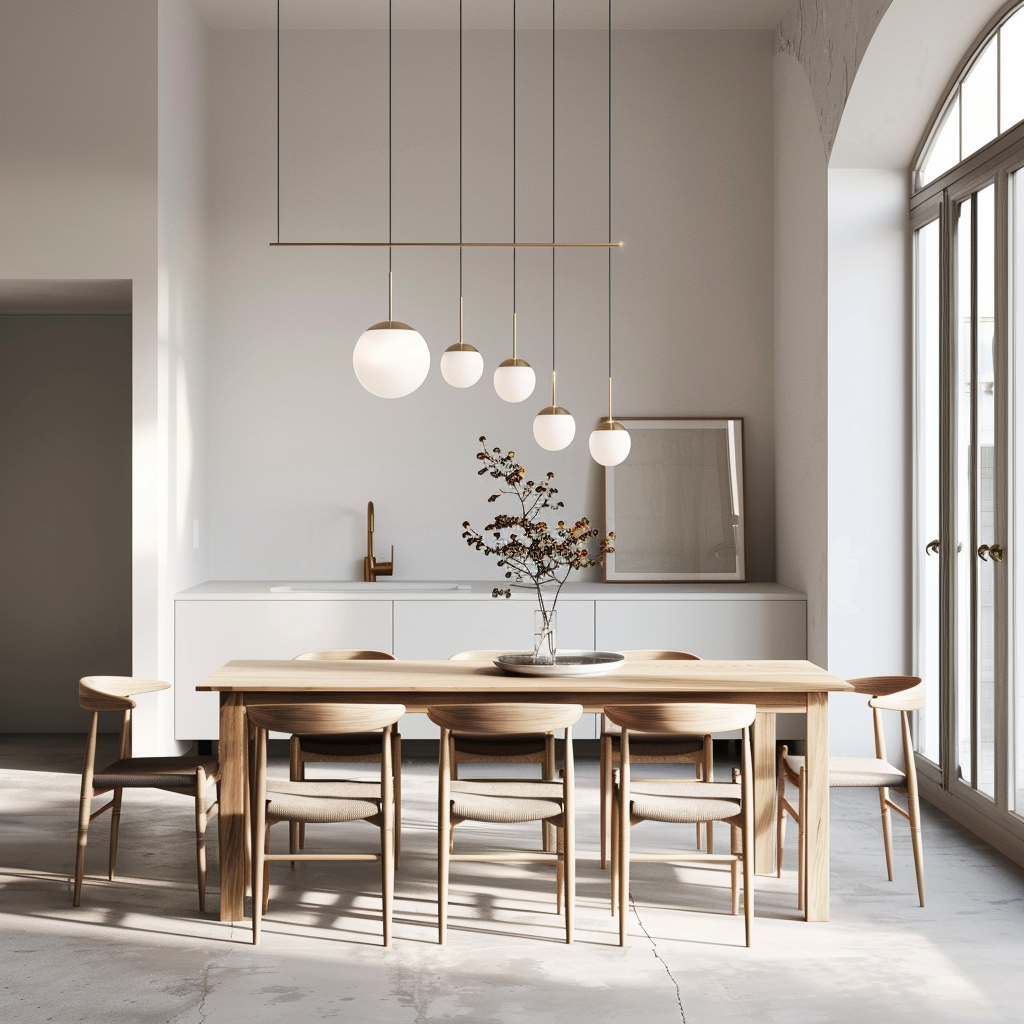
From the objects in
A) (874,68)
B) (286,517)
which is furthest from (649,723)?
(286,517)

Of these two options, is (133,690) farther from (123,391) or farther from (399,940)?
(123,391)

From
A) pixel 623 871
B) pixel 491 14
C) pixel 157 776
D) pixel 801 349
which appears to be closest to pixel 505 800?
pixel 623 871

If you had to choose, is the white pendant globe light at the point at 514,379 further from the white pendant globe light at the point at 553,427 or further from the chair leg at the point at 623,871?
the chair leg at the point at 623,871

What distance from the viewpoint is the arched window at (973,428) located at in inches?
188

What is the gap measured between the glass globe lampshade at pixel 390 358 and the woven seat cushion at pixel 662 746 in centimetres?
172

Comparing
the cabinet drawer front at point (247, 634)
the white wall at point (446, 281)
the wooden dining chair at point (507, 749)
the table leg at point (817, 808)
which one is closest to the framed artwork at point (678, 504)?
the white wall at point (446, 281)

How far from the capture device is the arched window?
478 cm

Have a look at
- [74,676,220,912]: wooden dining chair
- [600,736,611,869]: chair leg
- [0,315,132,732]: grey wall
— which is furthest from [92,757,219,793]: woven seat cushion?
[0,315,132,732]: grey wall

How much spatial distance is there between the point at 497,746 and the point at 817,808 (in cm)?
123

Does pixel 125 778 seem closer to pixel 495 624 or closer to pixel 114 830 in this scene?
pixel 114 830

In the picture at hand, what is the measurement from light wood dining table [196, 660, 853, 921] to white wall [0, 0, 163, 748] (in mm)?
2183

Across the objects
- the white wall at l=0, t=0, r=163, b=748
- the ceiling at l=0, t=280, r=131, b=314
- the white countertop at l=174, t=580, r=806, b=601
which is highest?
the white wall at l=0, t=0, r=163, b=748

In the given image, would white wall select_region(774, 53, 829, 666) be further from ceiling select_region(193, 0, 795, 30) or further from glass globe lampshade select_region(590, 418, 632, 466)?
glass globe lampshade select_region(590, 418, 632, 466)

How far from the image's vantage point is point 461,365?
182 inches
